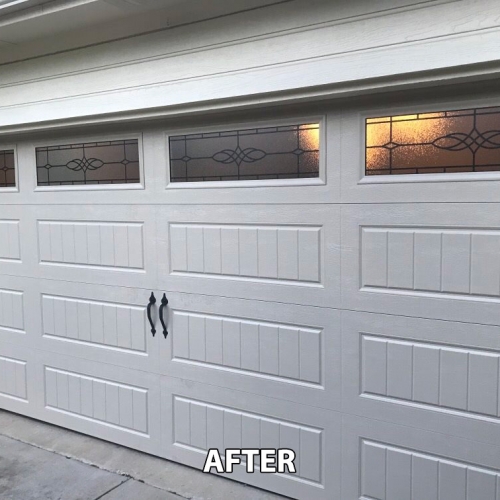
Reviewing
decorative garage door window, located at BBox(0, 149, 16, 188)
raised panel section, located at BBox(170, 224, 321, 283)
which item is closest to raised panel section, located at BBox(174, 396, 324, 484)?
raised panel section, located at BBox(170, 224, 321, 283)

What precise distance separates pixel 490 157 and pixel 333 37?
2.98 ft

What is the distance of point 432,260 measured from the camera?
8.01 feet

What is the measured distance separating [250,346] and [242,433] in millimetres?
536

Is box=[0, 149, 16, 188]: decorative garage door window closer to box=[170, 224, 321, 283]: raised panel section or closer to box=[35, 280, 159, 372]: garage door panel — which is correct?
box=[35, 280, 159, 372]: garage door panel

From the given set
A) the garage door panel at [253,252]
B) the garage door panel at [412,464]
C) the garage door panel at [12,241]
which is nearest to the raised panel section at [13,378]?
the garage door panel at [12,241]

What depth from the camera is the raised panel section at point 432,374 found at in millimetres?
2367

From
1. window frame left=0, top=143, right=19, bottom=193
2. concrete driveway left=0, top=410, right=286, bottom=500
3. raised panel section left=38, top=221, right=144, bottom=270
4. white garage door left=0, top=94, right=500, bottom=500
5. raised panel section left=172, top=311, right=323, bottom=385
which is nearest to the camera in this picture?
white garage door left=0, top=94, right=500, bottom=500

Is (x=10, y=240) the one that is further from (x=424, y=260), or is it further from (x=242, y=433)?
(x=424, y=260)

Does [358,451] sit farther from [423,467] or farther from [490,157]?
[490,157]

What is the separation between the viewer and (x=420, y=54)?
2250 mm

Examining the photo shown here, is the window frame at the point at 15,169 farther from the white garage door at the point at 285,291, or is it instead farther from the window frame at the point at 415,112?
the window frame at the point at 415,112

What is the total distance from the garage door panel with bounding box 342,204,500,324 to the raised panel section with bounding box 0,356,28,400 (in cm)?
276

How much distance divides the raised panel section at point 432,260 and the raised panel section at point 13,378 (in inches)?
114

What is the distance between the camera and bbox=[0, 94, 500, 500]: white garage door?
94.7 inches
